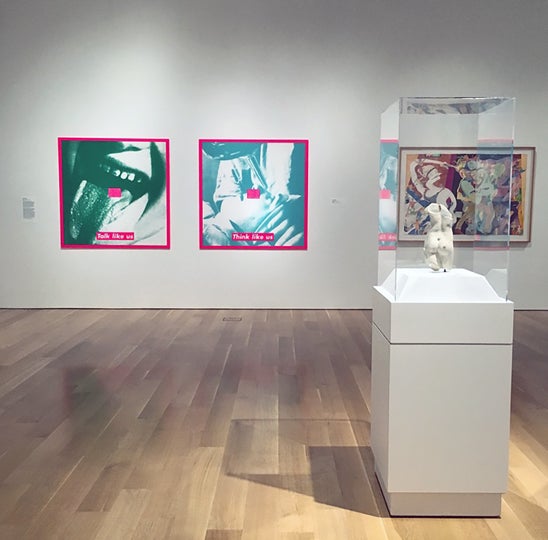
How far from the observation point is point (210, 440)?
4.86 m

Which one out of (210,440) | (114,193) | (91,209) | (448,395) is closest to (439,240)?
(448,395)

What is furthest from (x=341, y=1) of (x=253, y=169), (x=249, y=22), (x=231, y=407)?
(x=231, y=407)

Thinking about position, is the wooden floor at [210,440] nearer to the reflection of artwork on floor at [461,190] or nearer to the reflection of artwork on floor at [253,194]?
the reflection of artwork on floor at [461,190]

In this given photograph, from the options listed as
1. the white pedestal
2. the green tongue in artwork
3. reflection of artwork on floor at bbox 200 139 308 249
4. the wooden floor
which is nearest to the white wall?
reflection of artwork on floor at bbox 200 139 308 249

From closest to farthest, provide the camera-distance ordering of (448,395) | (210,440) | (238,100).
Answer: (448,395)
(210,440)
(238,100)

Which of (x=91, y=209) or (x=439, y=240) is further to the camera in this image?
(x=91, y=209)

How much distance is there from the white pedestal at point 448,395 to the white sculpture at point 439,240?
0.07 metres

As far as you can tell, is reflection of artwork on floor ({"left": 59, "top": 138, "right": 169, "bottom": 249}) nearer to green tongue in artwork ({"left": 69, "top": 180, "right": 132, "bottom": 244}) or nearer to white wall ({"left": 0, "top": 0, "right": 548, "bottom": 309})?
green tongue in artwork ({"left": 69, "top": 180, "right": 132, "bottom": 244})

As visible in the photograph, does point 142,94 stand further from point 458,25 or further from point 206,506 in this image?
point 206,506

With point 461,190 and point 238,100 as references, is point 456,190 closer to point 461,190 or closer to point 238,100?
point 461,190

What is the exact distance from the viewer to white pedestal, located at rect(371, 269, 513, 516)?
3506 millimetres

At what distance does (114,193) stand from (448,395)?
8.13 metres

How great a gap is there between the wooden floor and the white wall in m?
2.25

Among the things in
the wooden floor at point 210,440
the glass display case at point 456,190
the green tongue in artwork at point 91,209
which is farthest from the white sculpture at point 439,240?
the green tongue in artwork at point 91,209
